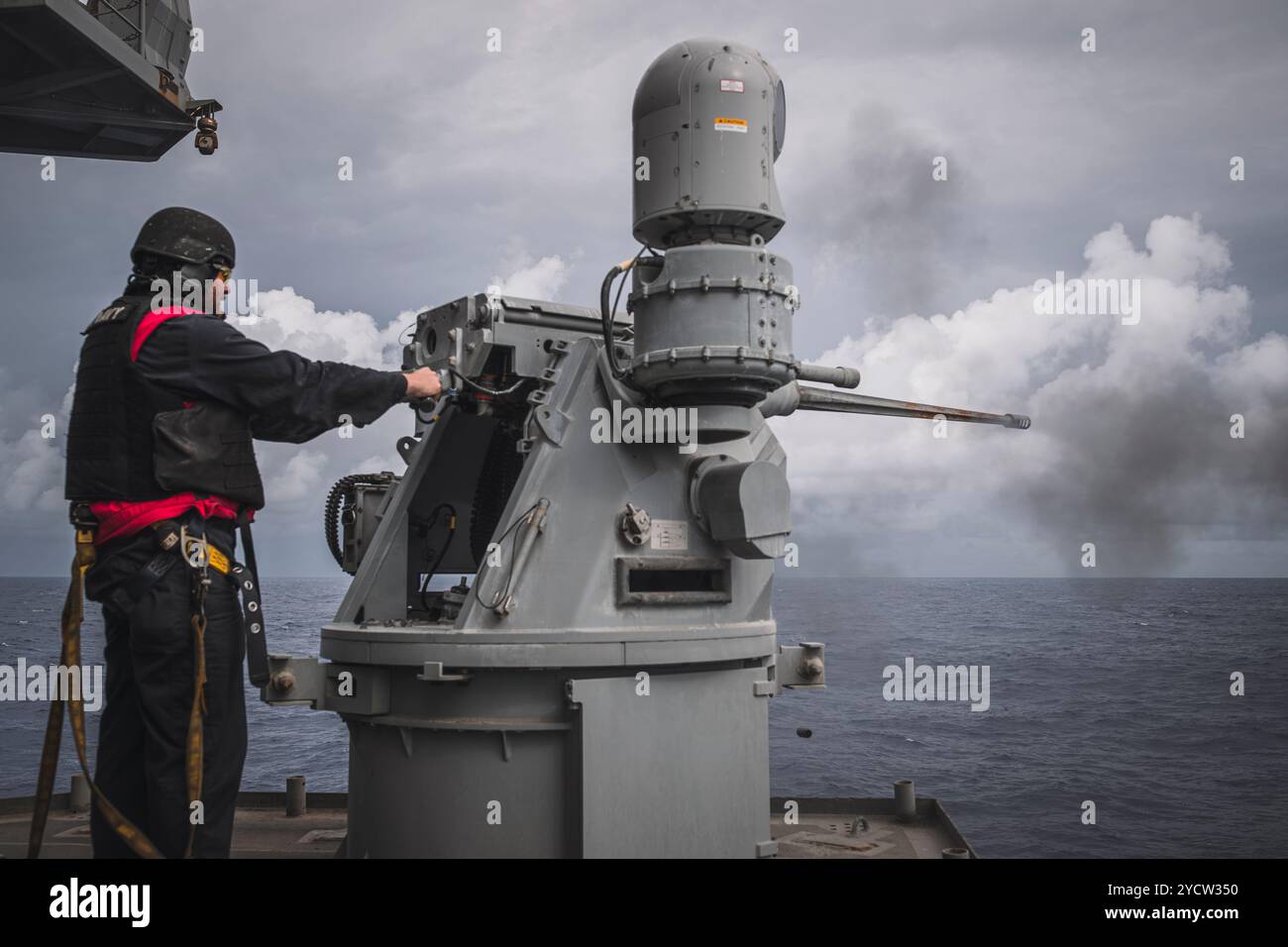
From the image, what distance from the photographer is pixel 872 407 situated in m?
8.69

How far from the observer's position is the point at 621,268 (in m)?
6.45

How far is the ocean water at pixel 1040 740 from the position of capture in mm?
29859

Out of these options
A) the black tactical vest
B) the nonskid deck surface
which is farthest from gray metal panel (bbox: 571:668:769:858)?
the nonskid deck surface

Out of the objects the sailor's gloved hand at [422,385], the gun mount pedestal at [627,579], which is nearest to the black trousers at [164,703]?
the sailor's gloved hand at [422,385]

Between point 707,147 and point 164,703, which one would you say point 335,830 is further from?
point 707,147

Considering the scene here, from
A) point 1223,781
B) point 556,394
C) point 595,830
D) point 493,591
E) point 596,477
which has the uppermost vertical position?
point 556,394

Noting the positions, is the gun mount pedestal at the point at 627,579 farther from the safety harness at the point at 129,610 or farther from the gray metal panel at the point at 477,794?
the safety harness at the point at 129,610

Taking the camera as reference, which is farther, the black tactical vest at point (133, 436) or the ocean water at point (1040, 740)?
the ocean water at point (1040, 740)

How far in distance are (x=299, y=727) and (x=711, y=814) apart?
134 ft

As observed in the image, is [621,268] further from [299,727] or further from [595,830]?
[299,727]

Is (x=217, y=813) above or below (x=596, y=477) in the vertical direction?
below

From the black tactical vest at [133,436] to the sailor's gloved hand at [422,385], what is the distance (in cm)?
81

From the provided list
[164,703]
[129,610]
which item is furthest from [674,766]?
[129,610]

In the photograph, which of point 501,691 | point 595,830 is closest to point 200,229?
point 501,691
